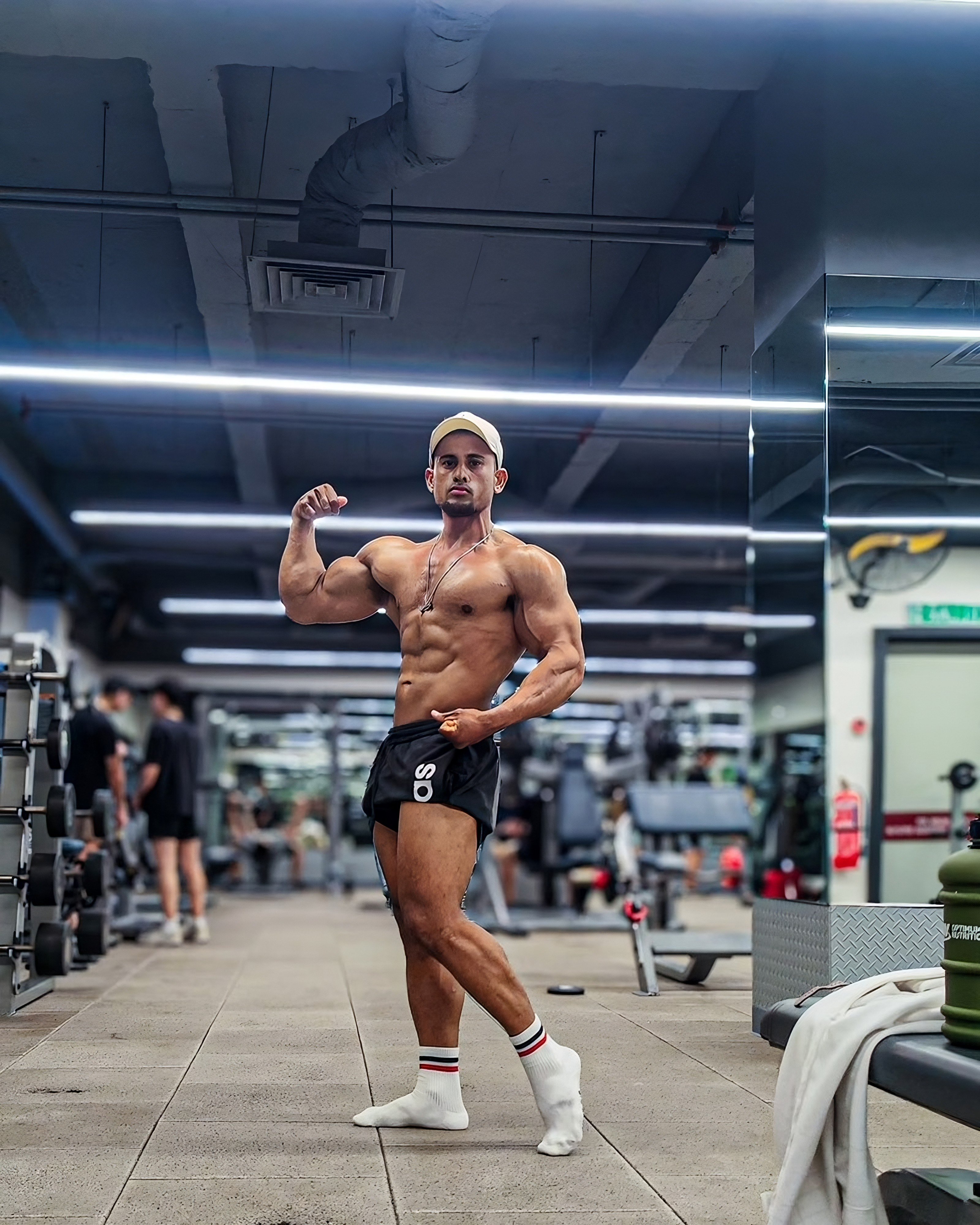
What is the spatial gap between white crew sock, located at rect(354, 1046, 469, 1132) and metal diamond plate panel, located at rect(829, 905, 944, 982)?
148 centimetres

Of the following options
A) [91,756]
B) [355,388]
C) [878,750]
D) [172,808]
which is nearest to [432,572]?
[355,388]

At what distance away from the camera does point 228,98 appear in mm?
5324

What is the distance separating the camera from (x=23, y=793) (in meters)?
4.59

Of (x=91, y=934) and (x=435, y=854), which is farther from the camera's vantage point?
(x=91, y=934)

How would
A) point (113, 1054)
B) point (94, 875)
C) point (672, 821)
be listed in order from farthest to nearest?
point (672, 821) → point (94, 875) → point (113, 1054)

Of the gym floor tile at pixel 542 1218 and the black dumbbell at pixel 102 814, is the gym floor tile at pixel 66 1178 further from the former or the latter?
the black dumbbell at pixel 102 814

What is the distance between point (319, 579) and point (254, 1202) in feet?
4.44

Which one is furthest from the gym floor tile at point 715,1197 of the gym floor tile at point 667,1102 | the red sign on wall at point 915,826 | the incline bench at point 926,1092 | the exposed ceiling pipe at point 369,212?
the red sign on wall at point 915,826

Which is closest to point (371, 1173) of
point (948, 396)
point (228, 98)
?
point (948, 396)

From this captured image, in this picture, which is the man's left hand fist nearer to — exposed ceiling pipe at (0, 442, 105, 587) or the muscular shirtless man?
the muscular shirtless man

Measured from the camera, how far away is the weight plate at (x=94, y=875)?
562 cm

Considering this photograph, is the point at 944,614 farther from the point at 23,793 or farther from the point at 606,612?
the point at 606,612

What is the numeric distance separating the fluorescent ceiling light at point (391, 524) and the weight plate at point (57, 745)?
4797 mm

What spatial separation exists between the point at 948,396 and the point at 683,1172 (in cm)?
290
